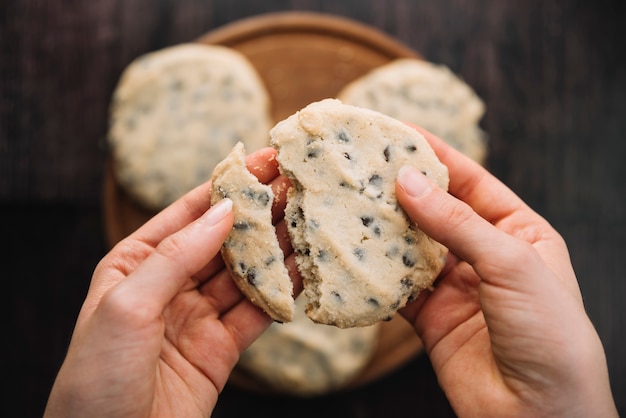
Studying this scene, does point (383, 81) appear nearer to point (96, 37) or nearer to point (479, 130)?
point (479, 130)

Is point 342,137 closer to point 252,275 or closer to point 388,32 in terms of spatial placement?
point 252,275

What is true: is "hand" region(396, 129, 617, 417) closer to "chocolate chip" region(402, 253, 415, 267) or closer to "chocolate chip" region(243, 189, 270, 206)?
"chocolate chip" region(402, 253, 415, 267)

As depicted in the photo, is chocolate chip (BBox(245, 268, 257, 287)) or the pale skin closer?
the pale skin

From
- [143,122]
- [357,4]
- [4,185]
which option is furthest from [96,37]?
[357,4]

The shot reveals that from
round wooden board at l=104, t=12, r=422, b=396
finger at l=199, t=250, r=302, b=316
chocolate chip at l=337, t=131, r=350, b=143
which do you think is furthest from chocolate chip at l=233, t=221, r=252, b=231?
round wooden board at l=104, t=12, r=422, b=396

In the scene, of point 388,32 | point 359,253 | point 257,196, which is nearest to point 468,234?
point 359,253
